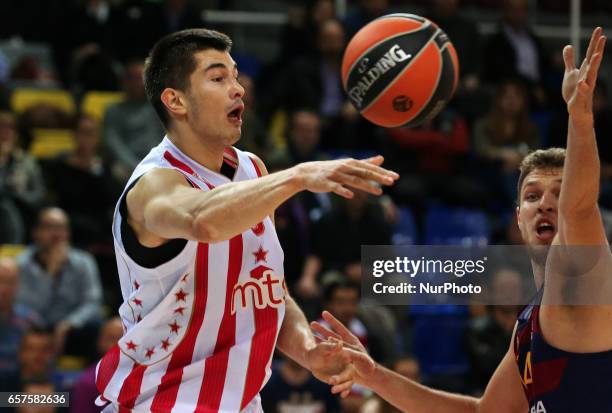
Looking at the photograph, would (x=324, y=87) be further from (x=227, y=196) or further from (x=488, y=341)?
(x=227, y=196)

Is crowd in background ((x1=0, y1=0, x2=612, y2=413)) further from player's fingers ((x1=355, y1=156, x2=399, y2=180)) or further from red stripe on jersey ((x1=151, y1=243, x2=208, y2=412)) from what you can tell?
player's fingers ((x1=355, y1=156, x2=399, y2=180))

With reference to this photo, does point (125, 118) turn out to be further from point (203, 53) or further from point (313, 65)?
point (203, 53)

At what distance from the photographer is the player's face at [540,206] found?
4.37 metres

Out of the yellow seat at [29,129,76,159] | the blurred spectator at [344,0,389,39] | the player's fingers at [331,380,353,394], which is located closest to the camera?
the player's fingers at [331,380,353,394]

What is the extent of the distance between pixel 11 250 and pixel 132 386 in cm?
524

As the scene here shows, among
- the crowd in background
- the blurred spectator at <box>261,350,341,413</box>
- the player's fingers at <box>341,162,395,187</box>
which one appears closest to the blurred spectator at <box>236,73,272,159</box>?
the crowd in background

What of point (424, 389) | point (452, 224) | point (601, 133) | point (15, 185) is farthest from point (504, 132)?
point (424, 389)

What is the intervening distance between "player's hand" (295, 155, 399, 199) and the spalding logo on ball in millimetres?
1717

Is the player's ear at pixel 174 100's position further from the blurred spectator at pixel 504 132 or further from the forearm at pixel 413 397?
the blurred spectator at pixel 504 132

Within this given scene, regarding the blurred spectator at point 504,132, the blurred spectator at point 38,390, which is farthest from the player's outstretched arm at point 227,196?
the blurred spectator at point 504,132

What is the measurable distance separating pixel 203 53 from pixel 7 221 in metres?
5.35

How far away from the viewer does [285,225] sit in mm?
9438

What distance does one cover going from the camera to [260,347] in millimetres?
4461

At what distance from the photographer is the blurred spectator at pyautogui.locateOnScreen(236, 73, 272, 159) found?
33.2 feet
